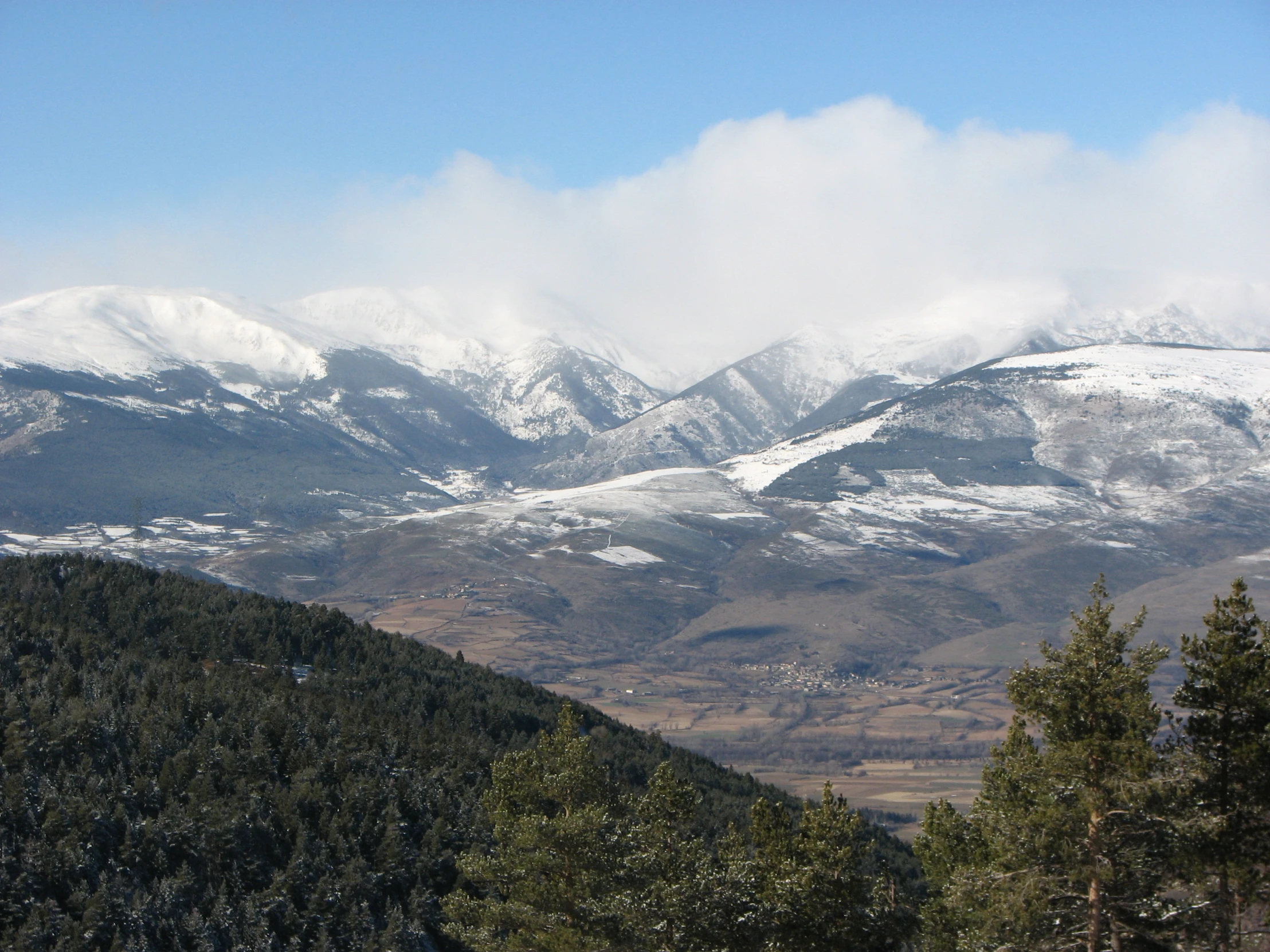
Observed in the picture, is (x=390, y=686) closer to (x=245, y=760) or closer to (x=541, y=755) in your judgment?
(x=245, y=760)

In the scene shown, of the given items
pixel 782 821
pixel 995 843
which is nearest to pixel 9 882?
pixel 782 821

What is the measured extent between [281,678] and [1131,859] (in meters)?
109

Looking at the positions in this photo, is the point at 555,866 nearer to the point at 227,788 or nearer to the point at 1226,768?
the point at 1226,768

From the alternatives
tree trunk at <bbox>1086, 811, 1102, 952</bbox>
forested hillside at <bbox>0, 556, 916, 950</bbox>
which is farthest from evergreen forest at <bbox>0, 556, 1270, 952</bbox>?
forested hillside at <bbox>0, 556, 916, 950</bbox>

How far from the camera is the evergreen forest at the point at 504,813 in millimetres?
35188

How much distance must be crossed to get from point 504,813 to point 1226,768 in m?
28.6

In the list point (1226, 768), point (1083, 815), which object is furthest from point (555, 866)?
point (1226, 768)

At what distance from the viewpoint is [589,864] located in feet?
157

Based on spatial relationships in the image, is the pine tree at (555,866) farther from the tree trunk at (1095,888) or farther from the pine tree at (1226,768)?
the pine tree at (1226,768)

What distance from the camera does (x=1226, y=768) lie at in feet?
117

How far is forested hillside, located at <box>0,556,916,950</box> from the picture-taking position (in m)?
76.8

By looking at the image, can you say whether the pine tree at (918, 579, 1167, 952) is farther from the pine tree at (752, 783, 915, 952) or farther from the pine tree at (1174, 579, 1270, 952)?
the pine tree at (752, 783, 915, 952)

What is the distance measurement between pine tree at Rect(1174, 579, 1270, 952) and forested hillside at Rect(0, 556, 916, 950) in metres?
15.2

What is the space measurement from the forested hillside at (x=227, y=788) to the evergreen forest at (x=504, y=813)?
0.92 feet
